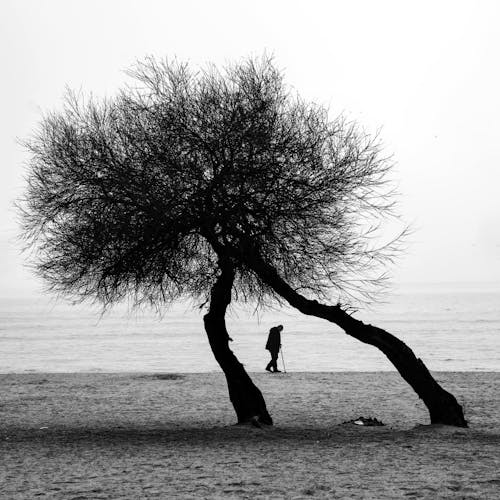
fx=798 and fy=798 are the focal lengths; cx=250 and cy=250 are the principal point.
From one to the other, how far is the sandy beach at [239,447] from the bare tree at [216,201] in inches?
73.6

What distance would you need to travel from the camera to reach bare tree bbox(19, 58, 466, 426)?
14406 millimetres

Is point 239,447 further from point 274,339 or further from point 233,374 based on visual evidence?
point 274,339

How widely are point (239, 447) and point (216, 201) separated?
4.36 meters

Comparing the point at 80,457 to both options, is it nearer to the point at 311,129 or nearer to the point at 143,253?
the point at 143,253

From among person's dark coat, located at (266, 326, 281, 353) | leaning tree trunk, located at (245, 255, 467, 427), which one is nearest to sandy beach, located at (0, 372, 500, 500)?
leaning tree trunk, located at (245, 255, 467, 427)

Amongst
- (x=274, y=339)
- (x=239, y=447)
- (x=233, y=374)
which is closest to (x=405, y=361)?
(x=233, y=374)

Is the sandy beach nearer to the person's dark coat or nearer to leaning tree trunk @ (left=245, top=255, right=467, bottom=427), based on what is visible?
leaning tree trunk @ (left=245, top=255, right=467, bottom=427)

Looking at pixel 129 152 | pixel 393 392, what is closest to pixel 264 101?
pixel 129 152

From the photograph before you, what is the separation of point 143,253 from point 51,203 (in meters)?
2.31

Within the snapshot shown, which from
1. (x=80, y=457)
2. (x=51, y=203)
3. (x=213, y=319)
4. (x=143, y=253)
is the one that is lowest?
(x=80, y=457)

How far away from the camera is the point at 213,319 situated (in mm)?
15812

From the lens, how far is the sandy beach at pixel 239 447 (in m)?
10.4

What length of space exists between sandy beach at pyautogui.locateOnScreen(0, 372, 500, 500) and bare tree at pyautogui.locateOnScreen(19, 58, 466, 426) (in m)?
1.87

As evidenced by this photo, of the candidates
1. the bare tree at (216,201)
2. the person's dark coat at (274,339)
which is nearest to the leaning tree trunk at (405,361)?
the bare tree at (216,201)
